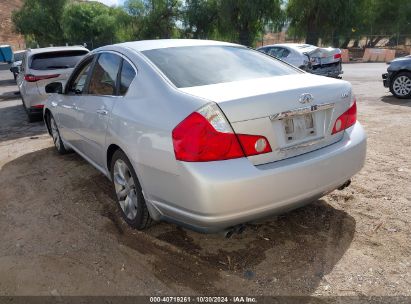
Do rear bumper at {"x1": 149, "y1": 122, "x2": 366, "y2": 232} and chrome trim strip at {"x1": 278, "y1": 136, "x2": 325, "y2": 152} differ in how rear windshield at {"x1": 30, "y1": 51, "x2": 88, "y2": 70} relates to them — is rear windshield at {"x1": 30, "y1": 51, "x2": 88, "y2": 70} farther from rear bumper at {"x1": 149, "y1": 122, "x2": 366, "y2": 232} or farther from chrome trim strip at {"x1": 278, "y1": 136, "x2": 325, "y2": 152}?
chrome trim strip at {"x1": 278, "y1": 136, "x2": 325, "y2": 152}

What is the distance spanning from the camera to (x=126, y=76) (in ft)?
11.8

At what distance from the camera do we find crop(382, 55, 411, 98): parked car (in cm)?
988

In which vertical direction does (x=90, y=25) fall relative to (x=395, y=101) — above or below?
above

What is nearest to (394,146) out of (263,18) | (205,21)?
(263,18)

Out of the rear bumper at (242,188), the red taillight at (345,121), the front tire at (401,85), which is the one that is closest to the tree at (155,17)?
the front tire at (401,85)

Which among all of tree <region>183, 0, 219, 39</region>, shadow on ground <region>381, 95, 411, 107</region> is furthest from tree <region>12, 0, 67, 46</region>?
shadow on ground <region>381, 95, 411, 107</region>

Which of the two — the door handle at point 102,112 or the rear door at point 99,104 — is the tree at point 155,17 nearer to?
the rear door at point 99,104

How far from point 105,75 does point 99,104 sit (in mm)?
335

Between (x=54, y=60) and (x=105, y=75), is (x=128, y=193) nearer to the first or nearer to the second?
(x=105, y=75)

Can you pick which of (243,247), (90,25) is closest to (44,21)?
(90,25)

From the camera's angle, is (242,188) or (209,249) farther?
(209,249)

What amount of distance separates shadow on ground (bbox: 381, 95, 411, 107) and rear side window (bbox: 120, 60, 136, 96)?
7.63m

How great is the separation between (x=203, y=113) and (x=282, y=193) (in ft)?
2.59

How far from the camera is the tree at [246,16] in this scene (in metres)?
33.4
